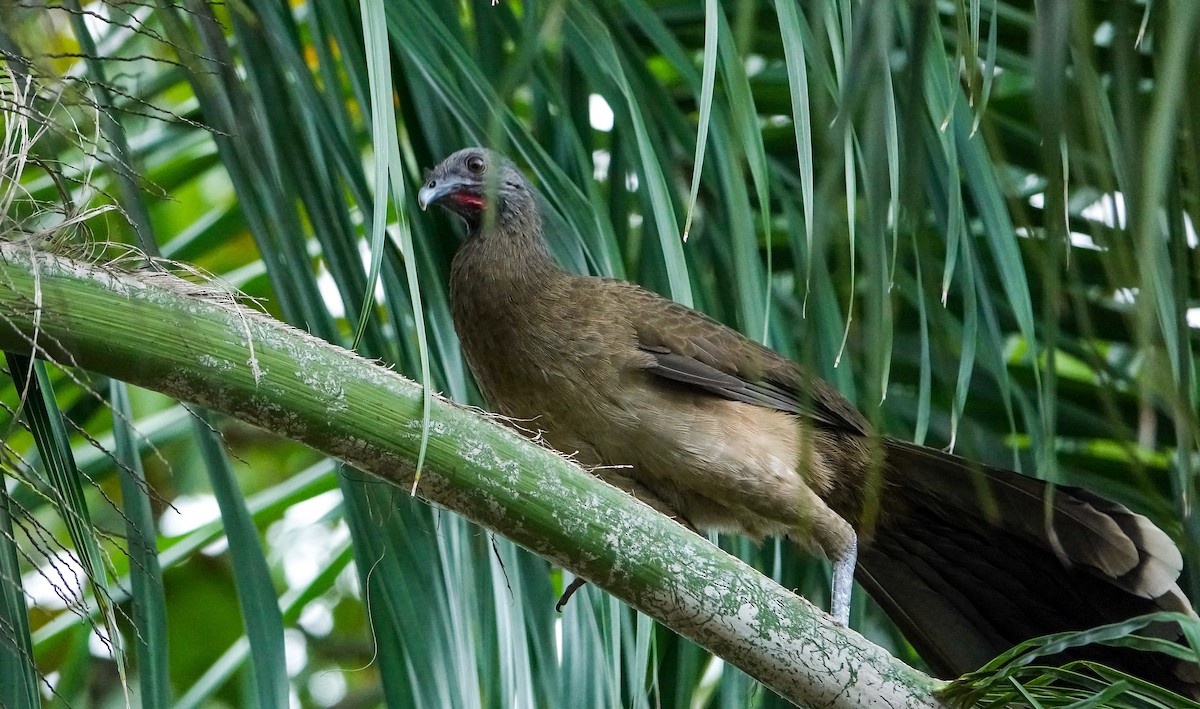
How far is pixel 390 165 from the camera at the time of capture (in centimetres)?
125

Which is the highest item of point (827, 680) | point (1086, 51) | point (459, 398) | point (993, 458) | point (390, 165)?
point (993, 458)

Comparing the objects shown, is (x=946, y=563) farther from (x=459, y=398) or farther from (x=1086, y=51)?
(x=1086, y=51)

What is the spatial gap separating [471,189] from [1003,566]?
4.94ft

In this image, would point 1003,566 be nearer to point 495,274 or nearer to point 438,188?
point 495,274

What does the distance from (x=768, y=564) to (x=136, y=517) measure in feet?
5.24

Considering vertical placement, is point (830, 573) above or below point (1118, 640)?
above

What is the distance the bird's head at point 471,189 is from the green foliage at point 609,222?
10 centimetres

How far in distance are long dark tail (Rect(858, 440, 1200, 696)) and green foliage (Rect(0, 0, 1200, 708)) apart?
5.4 inches

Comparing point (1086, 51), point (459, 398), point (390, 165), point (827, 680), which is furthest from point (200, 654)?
point (1086, 51)

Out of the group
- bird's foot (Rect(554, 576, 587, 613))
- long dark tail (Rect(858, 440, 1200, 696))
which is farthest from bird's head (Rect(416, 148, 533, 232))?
long dark tail (Rect(858, 440, 1200, 696))

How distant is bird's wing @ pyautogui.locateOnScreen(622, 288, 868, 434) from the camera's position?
3.07 meters

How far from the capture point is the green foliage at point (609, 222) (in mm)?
680

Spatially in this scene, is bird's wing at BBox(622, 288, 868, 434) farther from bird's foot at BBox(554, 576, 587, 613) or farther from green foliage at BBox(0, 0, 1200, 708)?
bird's foot at BBox(554, 576, 587, 613)

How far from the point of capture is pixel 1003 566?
2641mm
